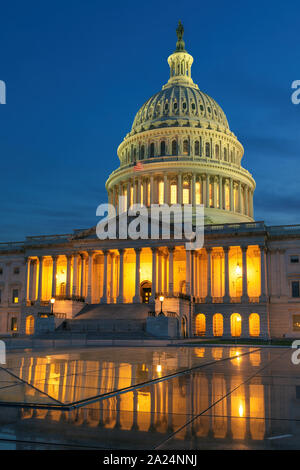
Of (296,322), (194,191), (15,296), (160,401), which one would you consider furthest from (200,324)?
(160,401)

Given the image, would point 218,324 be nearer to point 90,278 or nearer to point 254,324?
point 254,324

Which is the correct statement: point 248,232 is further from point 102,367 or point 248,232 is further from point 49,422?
point 49,422

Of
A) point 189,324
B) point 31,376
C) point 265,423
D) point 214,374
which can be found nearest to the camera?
point 265,423

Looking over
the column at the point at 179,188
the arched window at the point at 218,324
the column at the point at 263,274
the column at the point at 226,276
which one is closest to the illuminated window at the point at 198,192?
the column at the point at 179,188

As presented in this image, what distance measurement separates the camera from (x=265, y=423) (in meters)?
8.62

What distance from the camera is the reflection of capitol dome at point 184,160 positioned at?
93.7 metres

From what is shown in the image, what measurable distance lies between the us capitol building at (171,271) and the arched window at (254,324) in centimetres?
21

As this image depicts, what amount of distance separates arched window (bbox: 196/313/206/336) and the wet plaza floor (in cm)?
5679

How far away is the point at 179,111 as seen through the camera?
340ft

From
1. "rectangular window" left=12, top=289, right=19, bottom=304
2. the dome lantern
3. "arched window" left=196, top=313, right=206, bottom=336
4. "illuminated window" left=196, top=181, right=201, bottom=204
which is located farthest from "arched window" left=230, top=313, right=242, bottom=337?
the dome lantern
